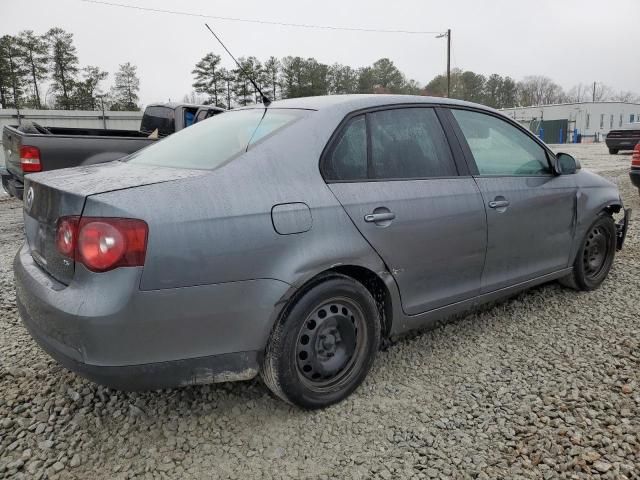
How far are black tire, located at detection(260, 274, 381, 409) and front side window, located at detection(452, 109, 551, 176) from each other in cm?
131

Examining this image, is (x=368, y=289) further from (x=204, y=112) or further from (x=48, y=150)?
(x=204, y=112)

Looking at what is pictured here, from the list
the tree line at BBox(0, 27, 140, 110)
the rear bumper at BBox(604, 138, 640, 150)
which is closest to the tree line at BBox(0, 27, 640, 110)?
the tree line at BBox(0, 27, 140, 110)

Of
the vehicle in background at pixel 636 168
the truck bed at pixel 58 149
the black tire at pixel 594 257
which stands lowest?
the black tire at pixel 594 257

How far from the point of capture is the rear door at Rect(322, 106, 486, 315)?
8.05 ft

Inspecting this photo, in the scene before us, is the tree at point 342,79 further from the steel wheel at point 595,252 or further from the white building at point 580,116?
the steel wheel at point 595,252

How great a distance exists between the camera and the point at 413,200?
262 cm

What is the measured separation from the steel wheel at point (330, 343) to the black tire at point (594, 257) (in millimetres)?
2294

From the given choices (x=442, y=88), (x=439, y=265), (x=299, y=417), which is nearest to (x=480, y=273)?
(x=439, y=265)

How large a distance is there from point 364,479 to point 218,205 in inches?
50.5

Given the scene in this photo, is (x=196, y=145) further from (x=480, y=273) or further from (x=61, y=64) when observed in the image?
(x=61, y=64)

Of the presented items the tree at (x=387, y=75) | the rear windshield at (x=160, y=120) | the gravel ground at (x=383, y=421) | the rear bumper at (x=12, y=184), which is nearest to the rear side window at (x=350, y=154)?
the gravel ground at (x=383, y=421)

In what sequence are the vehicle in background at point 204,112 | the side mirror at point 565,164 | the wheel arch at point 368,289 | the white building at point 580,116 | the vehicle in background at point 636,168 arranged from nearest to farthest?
the wheel arch at point 368,289, the side mirror at point 565,164, the vehicle in background at point 636,168, the vehicle in background at point 204,112, the white building at point 580,116

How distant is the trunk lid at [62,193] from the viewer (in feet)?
6.49

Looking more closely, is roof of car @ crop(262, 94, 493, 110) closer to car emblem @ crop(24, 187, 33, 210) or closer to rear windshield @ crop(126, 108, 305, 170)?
rear windshield @ crop(126, 108, 305, 170)
